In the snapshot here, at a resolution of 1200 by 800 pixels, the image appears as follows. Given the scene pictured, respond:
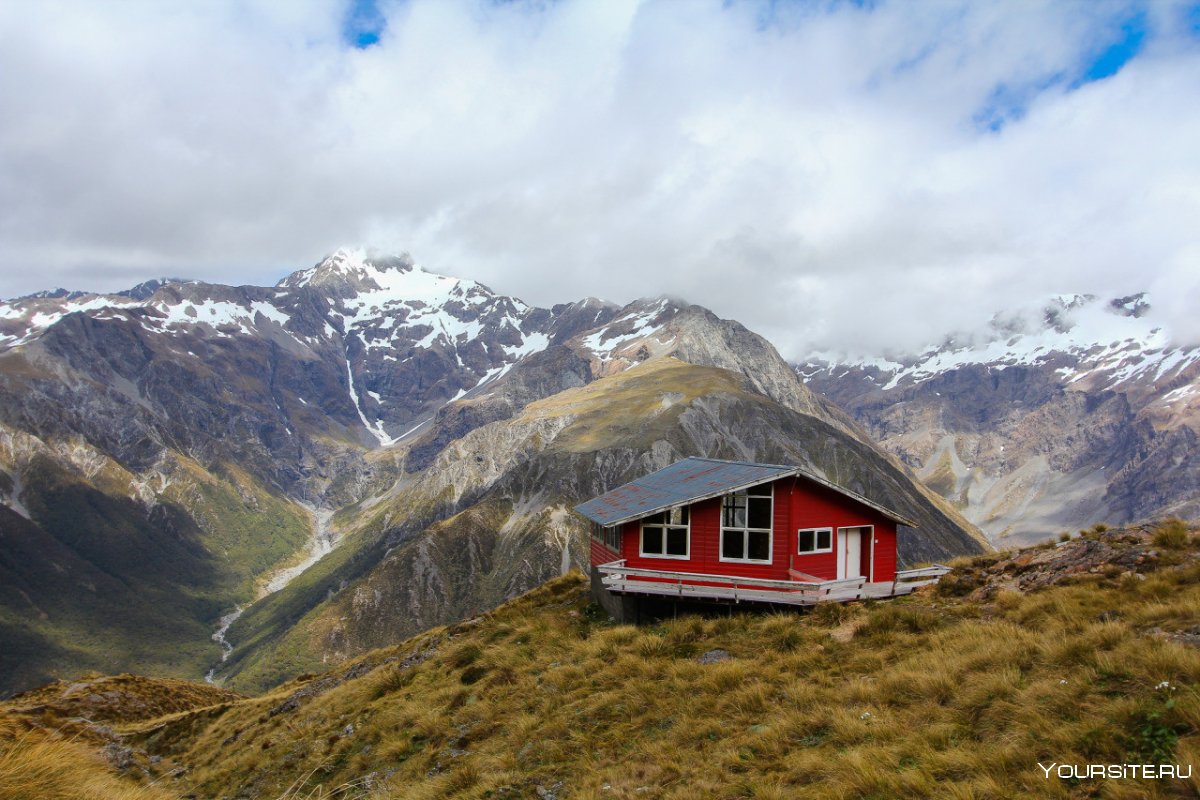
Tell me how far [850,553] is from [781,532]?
4.63 meters

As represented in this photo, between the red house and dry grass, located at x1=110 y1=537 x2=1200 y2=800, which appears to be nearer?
dry grass, located at x1=110 y1=537 x2=1200 y2=800

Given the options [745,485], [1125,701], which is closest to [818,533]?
[745,485]

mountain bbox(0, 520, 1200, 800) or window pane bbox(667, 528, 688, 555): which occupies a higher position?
window pane bbox(667, 528, 688, 555)

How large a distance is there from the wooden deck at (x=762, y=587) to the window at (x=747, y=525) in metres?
1.84

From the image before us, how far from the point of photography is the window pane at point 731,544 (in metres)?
29.5

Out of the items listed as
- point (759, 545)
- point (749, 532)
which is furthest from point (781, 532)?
point (749, 532)

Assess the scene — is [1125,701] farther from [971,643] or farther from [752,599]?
[752,599]

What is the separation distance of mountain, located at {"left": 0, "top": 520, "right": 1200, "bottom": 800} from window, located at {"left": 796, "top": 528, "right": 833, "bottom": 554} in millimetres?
5244

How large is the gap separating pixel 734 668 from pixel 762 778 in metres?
5.66

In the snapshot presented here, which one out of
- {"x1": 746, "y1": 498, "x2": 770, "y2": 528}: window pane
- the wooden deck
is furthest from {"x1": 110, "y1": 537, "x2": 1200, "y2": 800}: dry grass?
{"x1": 746, "y1": 498, "x2": 770, "y2": 528}: window pane

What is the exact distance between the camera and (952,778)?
1012 cm

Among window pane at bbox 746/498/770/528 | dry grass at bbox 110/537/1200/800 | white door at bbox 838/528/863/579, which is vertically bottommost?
dry grass at bbox 110/537/1200/800

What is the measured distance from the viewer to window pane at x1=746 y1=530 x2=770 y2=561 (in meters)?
29.2

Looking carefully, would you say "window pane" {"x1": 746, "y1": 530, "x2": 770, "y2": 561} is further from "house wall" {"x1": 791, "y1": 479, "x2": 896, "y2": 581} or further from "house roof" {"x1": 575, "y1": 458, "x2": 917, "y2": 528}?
"house roof" {"x1": 575, "y1": 458, "x2": 917, "y2": 528}
